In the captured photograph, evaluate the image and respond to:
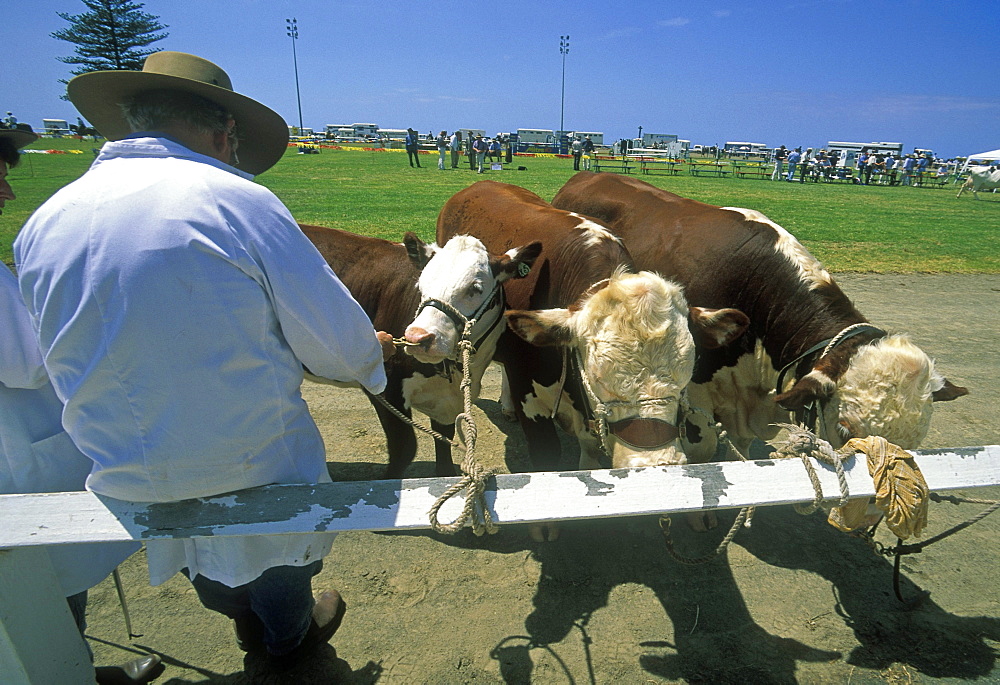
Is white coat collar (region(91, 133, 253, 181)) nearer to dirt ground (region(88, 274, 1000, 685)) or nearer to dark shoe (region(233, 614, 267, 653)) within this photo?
dark shoe (region(233, 614, 267, 653))

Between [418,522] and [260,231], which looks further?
[260,231]

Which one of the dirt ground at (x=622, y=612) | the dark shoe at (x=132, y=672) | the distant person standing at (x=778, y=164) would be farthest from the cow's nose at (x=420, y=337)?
the distant person standing at (x=778, y=164)

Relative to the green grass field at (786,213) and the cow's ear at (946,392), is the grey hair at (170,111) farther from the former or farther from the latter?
the green grass field at (786,213)

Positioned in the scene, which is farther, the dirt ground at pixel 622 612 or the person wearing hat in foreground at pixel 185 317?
the dirt ground at pixel 622 612

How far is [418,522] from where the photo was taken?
4.47 ft

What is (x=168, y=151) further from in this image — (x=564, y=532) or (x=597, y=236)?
(x=564, y=532)

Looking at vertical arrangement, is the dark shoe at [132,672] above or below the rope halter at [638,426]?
below

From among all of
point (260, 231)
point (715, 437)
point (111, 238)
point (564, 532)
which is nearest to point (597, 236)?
point (715, 437)

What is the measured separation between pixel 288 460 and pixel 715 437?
9.28 ft

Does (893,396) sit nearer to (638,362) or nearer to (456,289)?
(638,362)

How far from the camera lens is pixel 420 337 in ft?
8.43

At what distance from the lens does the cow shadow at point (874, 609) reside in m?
2.41

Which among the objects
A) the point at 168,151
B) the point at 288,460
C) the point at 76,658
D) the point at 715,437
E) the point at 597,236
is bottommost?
the point at 715,437

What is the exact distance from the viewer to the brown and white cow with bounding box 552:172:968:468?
7.95 ft
